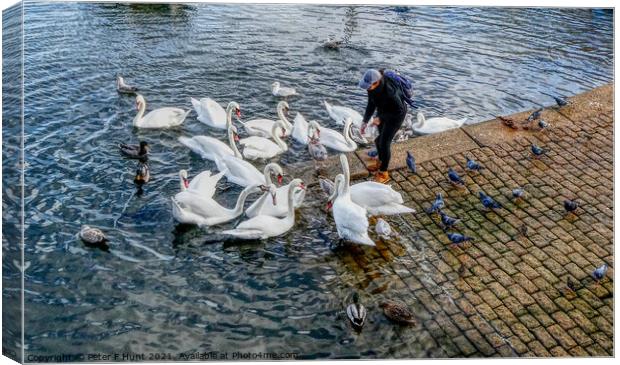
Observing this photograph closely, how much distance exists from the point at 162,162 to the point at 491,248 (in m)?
6.51

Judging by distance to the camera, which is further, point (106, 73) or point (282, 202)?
point (106, 73)

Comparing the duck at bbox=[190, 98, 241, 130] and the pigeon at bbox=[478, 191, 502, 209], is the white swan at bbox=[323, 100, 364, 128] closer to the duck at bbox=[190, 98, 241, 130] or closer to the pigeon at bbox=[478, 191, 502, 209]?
the duck at bbox=[190, 98, 241, 130]

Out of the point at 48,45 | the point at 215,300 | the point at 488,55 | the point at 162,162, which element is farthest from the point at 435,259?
the point at 48,45

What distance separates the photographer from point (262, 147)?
42.8 feet

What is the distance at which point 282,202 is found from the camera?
11094mm

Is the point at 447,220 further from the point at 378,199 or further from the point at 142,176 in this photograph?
the point at 142,176

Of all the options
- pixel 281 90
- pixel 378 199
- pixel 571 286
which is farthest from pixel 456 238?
pixel 281 90

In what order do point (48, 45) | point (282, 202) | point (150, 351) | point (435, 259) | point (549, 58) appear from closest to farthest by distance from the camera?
1. point (150, 351)
2. point (435, 259)
3. point (282, 202)
4. point (48, 45)
5. point (549, 58)

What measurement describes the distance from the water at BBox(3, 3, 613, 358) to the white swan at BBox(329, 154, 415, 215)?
22.9 inches

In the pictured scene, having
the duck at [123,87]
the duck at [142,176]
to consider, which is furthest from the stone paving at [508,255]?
the duck at [123,87]

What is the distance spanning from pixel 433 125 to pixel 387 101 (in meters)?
3.44

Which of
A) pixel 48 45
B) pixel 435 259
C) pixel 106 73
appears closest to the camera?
pixel 435 259

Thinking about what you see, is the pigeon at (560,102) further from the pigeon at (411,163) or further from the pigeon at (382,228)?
the pigeon at (382,228)

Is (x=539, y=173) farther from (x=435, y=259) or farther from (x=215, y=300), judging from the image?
(x=215, y=300)
